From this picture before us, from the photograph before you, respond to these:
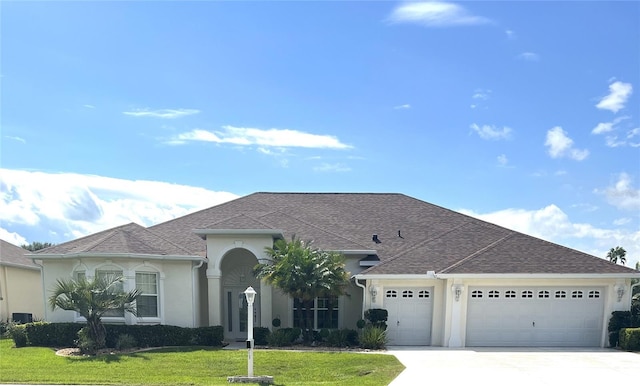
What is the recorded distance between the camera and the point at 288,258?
604 inches

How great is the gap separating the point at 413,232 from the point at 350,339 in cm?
710

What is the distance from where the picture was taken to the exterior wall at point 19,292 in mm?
22047

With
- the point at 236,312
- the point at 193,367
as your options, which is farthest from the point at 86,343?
the point at 236,312

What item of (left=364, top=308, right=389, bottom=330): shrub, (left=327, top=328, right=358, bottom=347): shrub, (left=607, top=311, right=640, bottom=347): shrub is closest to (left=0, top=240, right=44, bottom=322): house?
(left=327, top=328, right=358, bottom=347): shrub

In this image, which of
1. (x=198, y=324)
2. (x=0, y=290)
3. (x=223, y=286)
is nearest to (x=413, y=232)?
(x=223, y=286)

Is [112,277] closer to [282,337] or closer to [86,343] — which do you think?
[86,343]

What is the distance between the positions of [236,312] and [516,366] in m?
11.3

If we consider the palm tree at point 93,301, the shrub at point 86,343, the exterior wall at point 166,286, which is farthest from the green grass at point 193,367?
the exterior wall at point 166,286

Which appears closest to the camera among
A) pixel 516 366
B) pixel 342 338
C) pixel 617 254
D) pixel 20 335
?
pixel 516 366

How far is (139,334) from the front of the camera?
15.1 meters

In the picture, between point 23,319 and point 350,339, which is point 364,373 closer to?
point 350,339

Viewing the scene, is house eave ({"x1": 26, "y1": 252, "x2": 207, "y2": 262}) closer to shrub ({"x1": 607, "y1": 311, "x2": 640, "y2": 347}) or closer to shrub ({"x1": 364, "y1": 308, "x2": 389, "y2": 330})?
shrub ({"x1": 364, "y1": 308, "x2": 389, "y2": 330})

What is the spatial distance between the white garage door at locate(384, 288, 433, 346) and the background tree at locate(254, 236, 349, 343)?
7.26 ft

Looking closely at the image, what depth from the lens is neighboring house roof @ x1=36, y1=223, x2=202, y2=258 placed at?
15500mm
